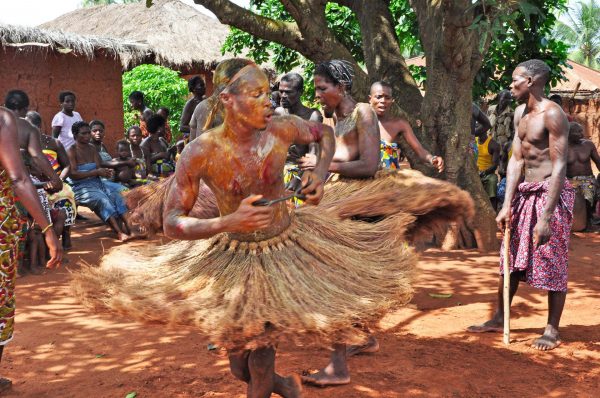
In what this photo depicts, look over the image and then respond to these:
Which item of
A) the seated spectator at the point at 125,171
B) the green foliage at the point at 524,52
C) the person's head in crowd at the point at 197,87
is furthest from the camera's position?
the green foliage at the point at 524,52

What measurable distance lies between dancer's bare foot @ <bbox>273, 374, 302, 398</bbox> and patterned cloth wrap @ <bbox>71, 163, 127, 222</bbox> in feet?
18.8

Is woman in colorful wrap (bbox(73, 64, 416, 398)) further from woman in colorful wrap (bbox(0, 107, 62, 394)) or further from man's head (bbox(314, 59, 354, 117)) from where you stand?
man's head (bbox(314, 59, 354, 117))

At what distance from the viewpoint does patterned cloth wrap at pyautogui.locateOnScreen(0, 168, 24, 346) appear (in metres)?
3.47

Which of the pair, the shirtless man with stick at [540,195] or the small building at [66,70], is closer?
the shirtless man with stick at [540,195]

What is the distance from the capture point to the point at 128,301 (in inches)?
104

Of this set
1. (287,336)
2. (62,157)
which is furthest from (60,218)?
(287,336)

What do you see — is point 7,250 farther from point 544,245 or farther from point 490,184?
point 490,184

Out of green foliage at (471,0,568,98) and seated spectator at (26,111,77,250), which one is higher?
green foliage at (471,0,568,98)

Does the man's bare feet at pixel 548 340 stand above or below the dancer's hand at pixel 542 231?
below

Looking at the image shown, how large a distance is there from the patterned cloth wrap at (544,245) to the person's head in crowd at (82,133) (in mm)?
6016

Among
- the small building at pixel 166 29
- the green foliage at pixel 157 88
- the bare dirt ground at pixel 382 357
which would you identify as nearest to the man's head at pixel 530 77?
the bare dirt ground at pixel 382 357

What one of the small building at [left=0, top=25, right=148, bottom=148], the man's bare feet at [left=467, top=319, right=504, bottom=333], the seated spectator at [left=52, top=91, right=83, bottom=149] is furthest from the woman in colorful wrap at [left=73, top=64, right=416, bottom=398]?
the small building at [left=0, top=25, right=148, bottom=148]

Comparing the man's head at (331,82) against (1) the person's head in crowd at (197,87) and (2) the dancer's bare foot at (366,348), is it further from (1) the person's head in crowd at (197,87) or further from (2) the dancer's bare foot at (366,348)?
(1) the person's head in crowd at (197,87)

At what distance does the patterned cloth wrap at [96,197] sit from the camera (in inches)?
321
